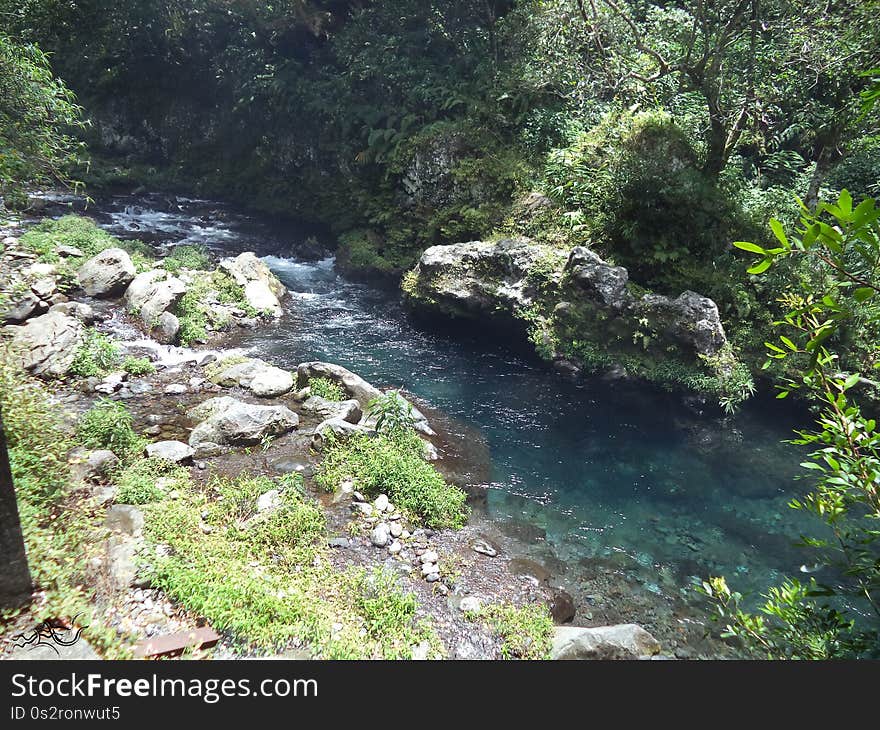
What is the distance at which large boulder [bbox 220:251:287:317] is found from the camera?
15.5 m

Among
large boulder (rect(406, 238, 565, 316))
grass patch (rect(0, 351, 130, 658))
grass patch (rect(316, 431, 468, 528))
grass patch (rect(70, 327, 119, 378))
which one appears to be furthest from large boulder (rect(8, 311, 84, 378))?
large boulder (rect(406, 238, 565, 316))

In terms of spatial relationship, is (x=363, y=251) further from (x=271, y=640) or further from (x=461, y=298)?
(x=271, y=640)

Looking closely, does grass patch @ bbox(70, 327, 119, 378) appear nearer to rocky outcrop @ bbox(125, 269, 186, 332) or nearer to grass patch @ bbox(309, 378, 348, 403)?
rocky outcrop @ bbox(125, 269, 186, 332)

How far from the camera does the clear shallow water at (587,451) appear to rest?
8211mm

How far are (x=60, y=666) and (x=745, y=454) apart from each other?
1182cm

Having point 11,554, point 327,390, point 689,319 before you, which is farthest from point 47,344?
point 689,319

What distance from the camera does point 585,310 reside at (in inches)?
514

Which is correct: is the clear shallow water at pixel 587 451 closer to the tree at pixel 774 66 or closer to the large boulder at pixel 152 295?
the large boulder at pixel 152 295

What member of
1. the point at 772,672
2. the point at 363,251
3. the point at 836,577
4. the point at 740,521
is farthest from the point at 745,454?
the point at 363,251

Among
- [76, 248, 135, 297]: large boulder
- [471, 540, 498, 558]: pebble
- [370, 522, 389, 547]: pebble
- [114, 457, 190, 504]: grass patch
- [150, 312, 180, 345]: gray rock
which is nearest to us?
[114, 457, 190, 504]: grass patch

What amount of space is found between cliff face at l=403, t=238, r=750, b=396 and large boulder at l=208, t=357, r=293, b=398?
5.48 m

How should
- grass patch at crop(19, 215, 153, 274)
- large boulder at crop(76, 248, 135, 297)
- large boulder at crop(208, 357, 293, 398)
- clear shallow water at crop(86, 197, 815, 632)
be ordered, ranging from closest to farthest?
1. clear shallow water at crop(86, 197, 815, 632)
2. large boulder at crop(208, 357, 293, 398)
3. large boulder at crop(76, 248, 135, 297)
4. grass patch at crop(19, 215, 153, 274)

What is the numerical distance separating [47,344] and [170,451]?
16.2 feet

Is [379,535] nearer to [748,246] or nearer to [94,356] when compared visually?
[748,246]
